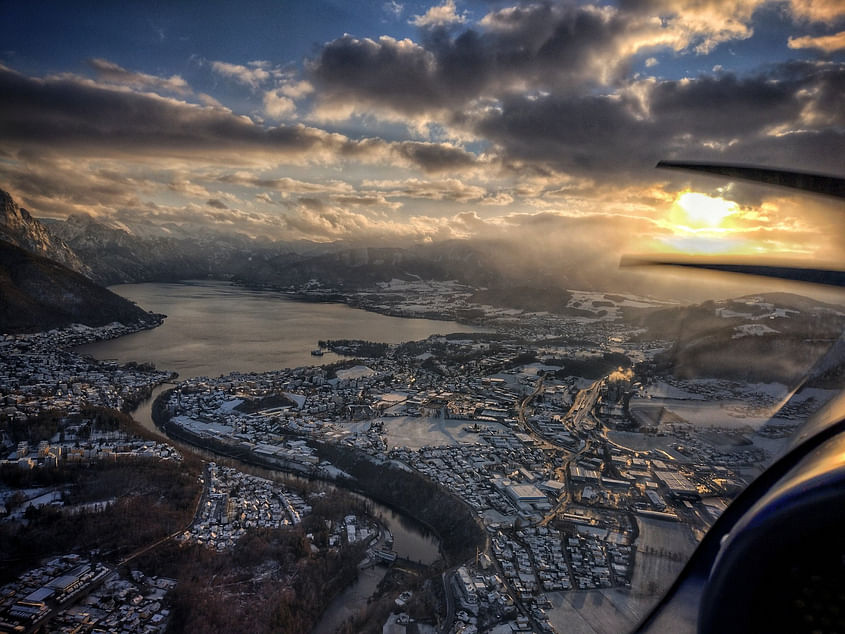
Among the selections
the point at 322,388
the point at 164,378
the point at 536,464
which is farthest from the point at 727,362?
the point at 164,378

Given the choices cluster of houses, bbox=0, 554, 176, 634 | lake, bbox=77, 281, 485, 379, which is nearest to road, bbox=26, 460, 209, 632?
cluster of houses, bbox=0, 554, 176, 634

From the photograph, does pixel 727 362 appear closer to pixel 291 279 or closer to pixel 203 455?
pixel 203 455

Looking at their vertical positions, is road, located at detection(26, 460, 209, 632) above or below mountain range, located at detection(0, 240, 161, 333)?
below

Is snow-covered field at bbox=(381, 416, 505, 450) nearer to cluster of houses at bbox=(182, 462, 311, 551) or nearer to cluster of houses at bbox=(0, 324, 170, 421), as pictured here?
cluster of houses at bbox=(182, 462, 311, 551)

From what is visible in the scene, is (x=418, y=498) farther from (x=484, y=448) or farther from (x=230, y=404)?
(x=230, y=404)

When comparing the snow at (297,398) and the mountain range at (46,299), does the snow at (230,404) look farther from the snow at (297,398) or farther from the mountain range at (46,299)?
the mountain range at (46,299)

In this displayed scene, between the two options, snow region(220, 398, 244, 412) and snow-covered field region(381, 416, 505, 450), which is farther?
snow region(220, 398, 244, 412)

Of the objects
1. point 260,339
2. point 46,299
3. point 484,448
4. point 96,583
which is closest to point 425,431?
point 484,448
